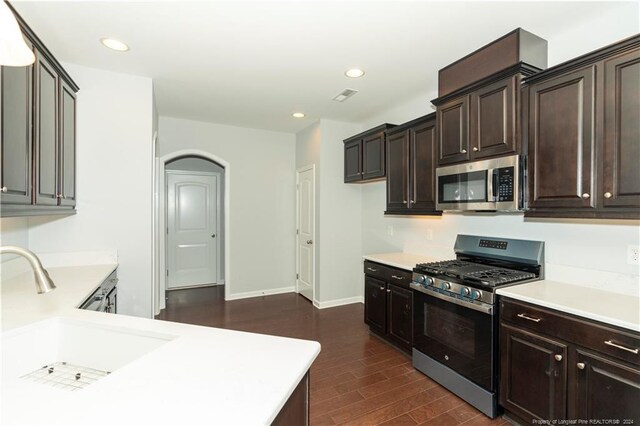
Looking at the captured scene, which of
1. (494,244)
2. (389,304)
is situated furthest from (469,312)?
(389,304)

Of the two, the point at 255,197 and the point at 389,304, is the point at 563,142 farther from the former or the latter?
the point at 255,197

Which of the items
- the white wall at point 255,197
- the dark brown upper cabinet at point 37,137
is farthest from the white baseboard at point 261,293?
the dark brown upper cabinet at point 37,137

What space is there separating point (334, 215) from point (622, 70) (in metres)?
3.38

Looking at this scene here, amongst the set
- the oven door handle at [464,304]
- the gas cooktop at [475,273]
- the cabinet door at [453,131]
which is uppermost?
the cabinet door at [453,131]

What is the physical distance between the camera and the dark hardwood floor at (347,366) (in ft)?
7.30

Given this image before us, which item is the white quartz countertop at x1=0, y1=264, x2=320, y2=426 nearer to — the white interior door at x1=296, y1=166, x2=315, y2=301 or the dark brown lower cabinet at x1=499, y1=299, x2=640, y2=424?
the dark brown lower cabinet at x1=499, y1=299, x2=640, y2=424

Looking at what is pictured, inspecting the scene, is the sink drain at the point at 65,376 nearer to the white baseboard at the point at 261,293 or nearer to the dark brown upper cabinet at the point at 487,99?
the dark brown upper cabinet at the point at 487,99

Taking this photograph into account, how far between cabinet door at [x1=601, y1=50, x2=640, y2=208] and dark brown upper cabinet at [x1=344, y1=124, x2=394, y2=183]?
217cm

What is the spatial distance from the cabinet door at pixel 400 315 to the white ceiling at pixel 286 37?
7.12ft

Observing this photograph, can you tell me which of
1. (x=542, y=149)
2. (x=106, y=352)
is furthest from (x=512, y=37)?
(x=106, y=352)

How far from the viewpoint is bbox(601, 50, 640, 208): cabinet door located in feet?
5.54

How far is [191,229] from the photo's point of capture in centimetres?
583

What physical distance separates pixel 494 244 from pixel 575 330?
114cm

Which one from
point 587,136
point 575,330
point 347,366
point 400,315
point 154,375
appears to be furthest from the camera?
point 400,315
